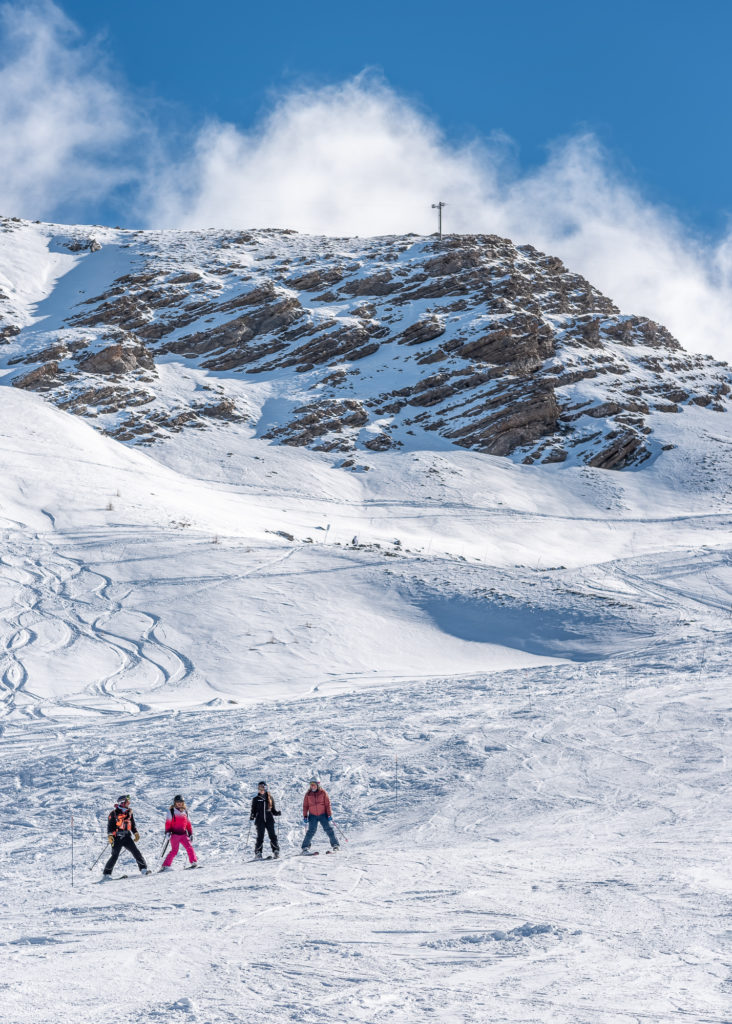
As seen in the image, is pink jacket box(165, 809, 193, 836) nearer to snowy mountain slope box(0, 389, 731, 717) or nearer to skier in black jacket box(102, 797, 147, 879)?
skier in black jacket box(102, 797, 147, 879)

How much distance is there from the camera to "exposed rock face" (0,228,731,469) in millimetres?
56031

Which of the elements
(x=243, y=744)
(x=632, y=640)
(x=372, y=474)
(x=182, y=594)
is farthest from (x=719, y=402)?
(x=243, y=744)

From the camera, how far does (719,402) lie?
212 ft

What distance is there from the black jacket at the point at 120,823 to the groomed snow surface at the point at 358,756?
0.61m

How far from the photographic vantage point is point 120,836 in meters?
10.7

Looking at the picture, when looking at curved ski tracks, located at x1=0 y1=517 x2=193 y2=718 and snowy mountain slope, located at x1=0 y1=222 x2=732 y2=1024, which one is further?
curved ski tracks, located at x1=0 y1=517 x2=193 y2=718

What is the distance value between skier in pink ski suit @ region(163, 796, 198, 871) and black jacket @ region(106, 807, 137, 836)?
448 millimetres

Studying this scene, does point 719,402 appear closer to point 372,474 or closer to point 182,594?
point 372,474

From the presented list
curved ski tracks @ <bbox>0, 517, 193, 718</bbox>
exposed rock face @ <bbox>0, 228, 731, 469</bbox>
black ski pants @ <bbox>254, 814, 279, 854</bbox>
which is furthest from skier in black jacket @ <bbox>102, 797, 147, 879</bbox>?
exposed rock face @ <bbox>0, 228, 731, 469</bbox>

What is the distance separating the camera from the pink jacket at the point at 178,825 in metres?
10.8

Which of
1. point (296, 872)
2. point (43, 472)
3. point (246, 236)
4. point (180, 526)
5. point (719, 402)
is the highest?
point (246, 236)

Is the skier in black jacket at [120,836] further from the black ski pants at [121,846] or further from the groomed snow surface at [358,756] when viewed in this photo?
the groomed snow surface at [358,756]

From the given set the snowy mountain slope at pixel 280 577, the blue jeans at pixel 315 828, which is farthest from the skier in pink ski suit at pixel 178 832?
the snowy mountain slope at pixel 280 577

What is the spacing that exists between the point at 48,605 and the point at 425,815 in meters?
15.1
